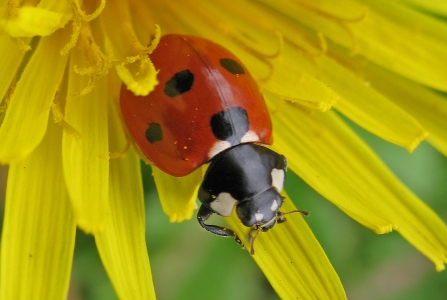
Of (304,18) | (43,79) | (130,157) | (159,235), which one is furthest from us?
(159,235)

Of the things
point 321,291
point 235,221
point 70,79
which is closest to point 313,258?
point 321,291

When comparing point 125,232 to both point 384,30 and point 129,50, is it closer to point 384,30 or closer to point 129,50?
point 129,50

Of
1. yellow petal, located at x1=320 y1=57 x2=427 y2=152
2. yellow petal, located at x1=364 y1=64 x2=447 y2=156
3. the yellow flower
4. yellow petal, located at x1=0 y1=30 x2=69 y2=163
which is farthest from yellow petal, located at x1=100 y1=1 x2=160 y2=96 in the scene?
yellow petal, located at x1=364 y1=64 x2=447 y2=156

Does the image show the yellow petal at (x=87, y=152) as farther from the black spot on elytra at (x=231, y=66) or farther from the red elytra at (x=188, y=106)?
the black spot on elytra at (x=231, y=66)

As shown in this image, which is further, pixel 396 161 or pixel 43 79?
pixel 396 161

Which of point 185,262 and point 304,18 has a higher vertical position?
point 304,18

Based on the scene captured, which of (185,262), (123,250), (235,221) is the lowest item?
(185,262)

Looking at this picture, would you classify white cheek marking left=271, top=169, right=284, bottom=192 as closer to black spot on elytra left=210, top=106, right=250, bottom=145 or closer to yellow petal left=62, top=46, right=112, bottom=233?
black spot on elytra left=210, top=106, right=250, bottom=145

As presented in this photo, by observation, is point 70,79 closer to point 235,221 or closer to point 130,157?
point 130,157
